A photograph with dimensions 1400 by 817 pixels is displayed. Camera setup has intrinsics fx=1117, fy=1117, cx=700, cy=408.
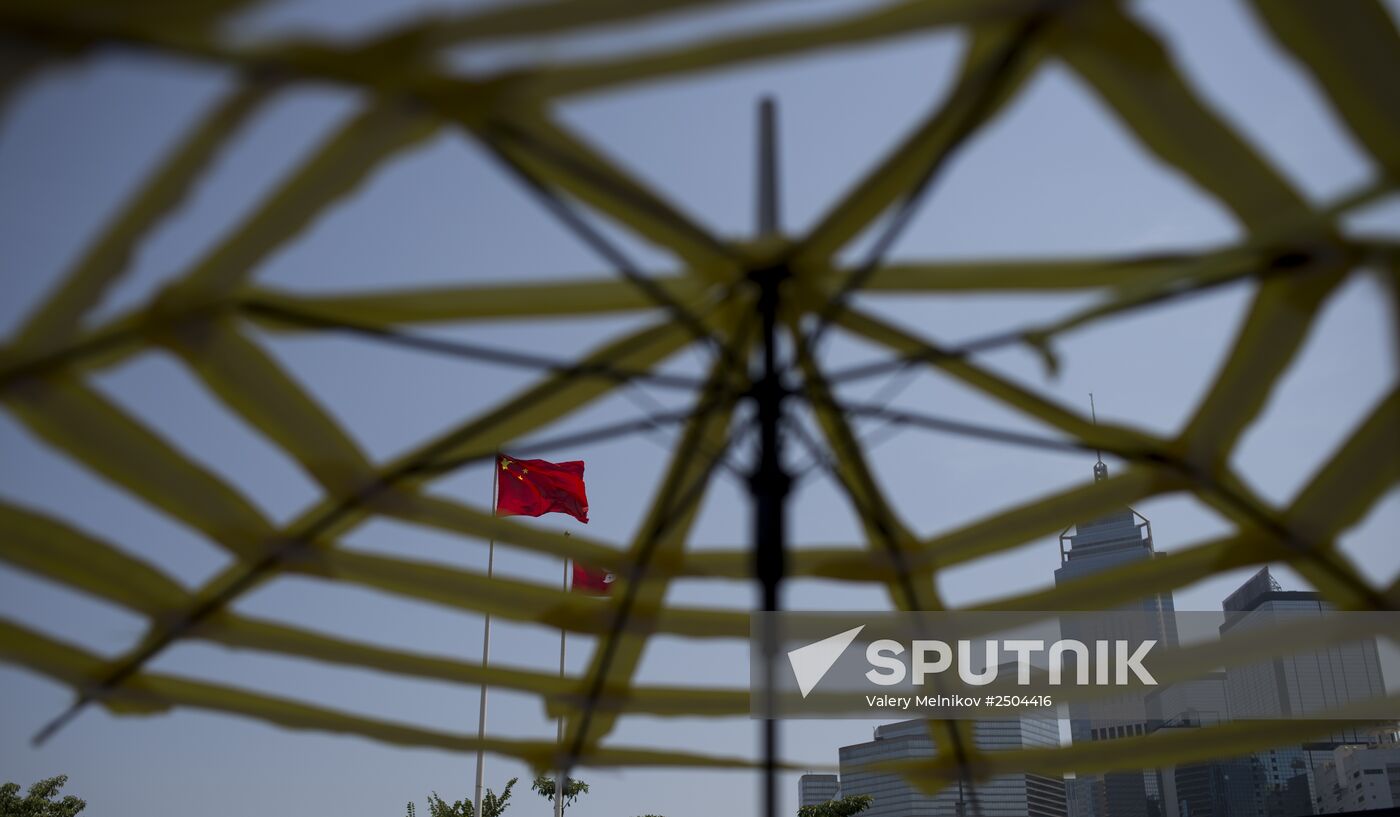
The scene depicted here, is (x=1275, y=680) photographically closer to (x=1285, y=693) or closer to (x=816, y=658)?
(x=1285, y=693)

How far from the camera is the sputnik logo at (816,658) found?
13.9 ft

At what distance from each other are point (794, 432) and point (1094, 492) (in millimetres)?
986

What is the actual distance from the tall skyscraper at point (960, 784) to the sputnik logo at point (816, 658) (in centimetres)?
35

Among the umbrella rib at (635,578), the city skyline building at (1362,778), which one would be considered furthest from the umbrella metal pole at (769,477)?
the city skyline building at (1362,778)

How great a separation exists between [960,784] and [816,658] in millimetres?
778

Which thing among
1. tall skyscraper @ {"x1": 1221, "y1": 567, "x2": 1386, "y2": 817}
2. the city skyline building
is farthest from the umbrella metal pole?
the city skyline building

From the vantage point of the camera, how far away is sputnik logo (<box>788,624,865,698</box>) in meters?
4.24

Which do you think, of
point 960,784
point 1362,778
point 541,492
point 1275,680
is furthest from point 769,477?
point 1275,680

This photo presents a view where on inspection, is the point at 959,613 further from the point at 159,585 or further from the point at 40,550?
the point at 40,550

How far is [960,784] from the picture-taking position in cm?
441

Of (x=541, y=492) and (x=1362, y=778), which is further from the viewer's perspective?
(x=1362, y=778)

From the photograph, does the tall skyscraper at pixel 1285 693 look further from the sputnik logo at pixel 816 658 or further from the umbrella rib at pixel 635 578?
the umbrella rib at pixel 635 578

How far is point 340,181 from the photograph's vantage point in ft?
7.97

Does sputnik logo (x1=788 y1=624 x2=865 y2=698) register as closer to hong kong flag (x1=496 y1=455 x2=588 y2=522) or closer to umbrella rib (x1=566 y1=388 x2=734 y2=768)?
umbrella rib (x1=566 y1=388 x2=734 y2=768)
